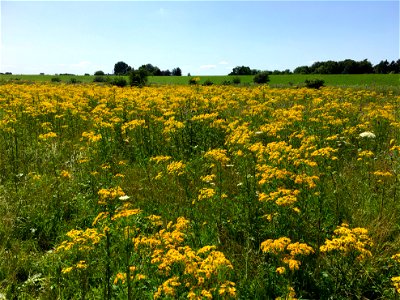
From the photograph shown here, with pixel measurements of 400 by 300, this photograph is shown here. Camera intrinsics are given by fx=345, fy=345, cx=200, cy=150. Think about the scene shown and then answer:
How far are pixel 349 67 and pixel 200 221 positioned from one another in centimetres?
7758

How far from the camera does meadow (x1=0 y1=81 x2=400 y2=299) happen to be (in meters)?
3.20

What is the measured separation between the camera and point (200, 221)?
15.0ft

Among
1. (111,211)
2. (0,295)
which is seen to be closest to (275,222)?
(111,211)

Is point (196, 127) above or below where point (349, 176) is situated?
above

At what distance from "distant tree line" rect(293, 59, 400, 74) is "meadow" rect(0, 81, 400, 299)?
72.2 meters

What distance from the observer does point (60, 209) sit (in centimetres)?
502

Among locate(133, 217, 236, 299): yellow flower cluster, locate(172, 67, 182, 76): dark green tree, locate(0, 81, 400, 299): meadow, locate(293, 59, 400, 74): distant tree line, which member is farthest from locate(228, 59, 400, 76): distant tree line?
locate(133, 217, 236, 299): yellow flower cluster

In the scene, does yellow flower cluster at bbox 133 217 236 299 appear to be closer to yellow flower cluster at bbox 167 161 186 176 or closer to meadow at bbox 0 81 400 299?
meadow at bbox 0 81 400 299

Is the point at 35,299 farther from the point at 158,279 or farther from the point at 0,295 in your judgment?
the point at 158,279

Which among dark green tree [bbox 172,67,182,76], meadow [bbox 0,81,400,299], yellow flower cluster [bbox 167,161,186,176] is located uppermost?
dark green tree [bbox 172,67,182,76]

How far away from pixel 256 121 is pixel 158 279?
573 centimetres

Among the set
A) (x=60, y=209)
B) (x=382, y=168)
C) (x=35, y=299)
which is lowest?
(x=35, y=299)

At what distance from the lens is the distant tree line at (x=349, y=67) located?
73.6 meters

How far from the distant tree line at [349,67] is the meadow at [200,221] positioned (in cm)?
7220
